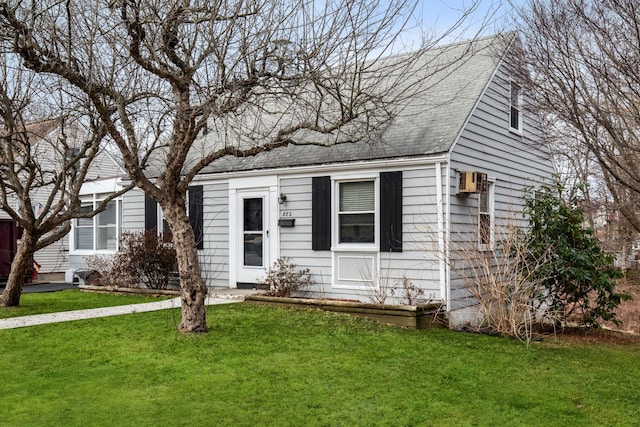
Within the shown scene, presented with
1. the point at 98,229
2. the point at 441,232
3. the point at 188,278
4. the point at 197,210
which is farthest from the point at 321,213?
the point at 98,229

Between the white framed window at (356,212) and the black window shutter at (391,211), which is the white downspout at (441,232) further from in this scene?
the white framed window at (356,212)

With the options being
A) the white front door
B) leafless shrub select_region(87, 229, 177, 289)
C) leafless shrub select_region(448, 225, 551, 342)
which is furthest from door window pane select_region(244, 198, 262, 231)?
leafless shrub select_region(448, 225, 551, 342)

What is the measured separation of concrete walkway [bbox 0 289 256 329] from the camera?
28.2 ft

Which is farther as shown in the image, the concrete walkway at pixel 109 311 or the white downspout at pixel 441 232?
the white downspout at pixel 441 232

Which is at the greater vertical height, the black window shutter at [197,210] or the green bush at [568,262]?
the black window shutter at [197,210]

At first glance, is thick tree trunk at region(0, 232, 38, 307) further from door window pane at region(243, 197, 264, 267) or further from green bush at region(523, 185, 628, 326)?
green bush at region(523, 185, 628, 326)

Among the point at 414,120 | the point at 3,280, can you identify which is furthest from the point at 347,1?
the point at 3,280

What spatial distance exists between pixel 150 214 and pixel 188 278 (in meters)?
6.56

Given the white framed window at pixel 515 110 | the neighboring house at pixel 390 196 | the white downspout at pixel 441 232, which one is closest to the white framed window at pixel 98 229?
the neighboring house at pixel 390 196

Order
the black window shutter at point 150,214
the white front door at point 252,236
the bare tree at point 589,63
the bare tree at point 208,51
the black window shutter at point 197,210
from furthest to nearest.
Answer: the black window shutter at point 150,214 < the black window shutter at point 197,210 < the white front door at point 252,236 < the bare tree at point 589,63 < the bare tree at point 208,51

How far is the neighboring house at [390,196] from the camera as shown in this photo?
9833 mm

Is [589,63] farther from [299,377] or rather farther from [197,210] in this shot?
[197,210]

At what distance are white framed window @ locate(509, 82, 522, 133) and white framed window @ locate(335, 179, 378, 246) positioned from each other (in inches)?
143

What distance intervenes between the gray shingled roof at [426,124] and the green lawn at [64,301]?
139 inches
